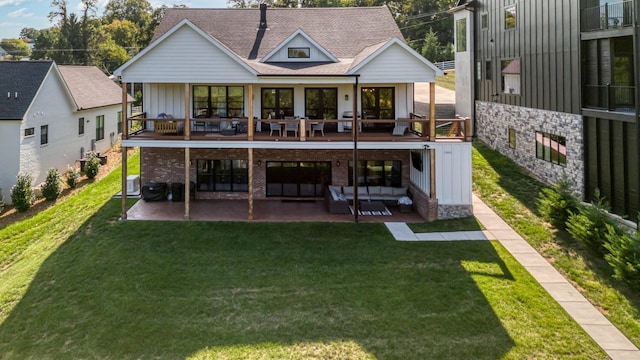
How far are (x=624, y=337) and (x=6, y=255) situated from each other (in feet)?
65.3

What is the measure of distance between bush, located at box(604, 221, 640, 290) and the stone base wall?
5.61 metres

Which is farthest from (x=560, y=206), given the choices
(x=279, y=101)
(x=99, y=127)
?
(x=99, y=127)

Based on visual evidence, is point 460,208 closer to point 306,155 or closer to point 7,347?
point 306,155

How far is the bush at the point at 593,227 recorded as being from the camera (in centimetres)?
1288

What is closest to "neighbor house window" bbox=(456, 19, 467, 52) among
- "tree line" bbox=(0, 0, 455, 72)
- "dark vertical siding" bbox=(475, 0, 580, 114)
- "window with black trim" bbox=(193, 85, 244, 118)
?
"dark vertical siding" bbox=(475, 0, 580, 114)

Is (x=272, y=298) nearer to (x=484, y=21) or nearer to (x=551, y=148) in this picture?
(x=551, y=148)

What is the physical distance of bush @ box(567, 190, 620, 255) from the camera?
12.9 m

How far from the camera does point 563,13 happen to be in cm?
1720

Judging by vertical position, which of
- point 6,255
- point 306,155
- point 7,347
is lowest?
point 7,347

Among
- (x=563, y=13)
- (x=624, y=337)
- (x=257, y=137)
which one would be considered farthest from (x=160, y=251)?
(x=563, y=13)

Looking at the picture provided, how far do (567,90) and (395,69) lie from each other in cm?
689

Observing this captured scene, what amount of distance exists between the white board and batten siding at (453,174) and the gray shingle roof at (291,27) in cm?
643

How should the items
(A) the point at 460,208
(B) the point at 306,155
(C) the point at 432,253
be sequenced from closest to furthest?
(C) the point at 432,253
(A) the point at 460,208
(B) the point at 306,155

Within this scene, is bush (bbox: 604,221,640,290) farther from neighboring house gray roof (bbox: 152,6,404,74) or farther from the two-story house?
neighboring house gray roof (bbox: 152,6,404,74)
